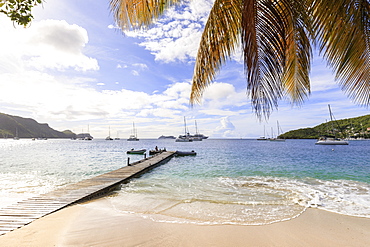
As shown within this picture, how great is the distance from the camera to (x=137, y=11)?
3918mm

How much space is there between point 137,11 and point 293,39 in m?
2.88

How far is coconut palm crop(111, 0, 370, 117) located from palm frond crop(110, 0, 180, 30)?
8cm

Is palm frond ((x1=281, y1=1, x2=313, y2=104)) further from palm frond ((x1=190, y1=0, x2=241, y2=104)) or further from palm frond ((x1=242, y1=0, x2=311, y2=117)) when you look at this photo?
palm frond ((x1=190, y1=0, x2=241, y2=104))

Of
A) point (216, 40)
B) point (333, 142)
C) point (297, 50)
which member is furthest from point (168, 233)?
point (333, 142)

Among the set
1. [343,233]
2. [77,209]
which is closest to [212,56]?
[343,233]

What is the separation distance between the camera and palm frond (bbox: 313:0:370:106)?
9.05ft

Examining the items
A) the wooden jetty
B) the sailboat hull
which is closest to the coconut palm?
the wooden jetty

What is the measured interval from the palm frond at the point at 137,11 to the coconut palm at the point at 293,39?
8 centimetres

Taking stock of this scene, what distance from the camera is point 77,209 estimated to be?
6.98 metres

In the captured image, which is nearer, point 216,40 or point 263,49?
point 263,49

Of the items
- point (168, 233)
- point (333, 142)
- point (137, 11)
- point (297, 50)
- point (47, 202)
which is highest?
point (137, 11)

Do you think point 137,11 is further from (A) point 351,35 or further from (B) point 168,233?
(B) point 168,233

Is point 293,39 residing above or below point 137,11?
below

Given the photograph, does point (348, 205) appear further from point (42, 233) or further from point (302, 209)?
A: point (42, 233)
